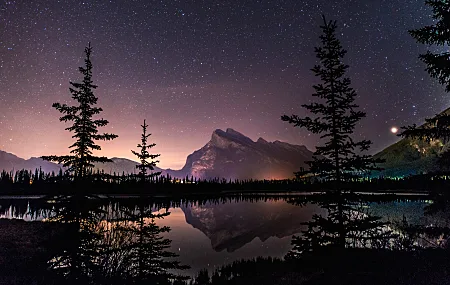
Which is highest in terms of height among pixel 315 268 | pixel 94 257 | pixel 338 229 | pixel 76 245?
pixel 338 229

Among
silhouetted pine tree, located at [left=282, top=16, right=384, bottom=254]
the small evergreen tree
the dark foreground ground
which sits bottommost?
the small evergreen tree

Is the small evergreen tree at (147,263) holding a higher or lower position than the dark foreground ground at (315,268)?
lower

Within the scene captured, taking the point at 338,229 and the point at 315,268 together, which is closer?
the point at 315,268

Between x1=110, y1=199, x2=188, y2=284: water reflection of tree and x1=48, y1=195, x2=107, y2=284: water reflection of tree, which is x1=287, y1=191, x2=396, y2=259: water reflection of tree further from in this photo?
x1=48, y1=195, x2=107, y2=284: water reflection of tree

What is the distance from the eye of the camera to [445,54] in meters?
13.1

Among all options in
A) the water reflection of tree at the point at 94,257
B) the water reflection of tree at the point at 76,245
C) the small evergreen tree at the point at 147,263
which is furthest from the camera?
the small evergreen tree at the point at 147,263

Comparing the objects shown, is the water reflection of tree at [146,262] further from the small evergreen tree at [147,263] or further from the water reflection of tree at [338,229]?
the water reflection of tree at [338,229]

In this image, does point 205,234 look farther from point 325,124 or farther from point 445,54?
point 445,54

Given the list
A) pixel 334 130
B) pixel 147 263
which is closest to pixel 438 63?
pixel 334 130

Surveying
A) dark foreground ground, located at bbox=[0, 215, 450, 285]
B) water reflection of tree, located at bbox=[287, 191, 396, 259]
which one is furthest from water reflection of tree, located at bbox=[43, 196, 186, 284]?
water reflection of tree, located at bbox=[287, 191, 396, 259]

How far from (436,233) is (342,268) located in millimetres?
4045

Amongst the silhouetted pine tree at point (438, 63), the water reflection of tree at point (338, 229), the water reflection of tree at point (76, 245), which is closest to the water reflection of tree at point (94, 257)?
the water reflection of tree at point (76, 245)

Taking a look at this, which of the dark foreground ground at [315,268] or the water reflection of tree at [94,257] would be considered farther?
the water reflection of tree at [94,257]

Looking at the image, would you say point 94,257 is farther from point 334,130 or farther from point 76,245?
point 334,130
